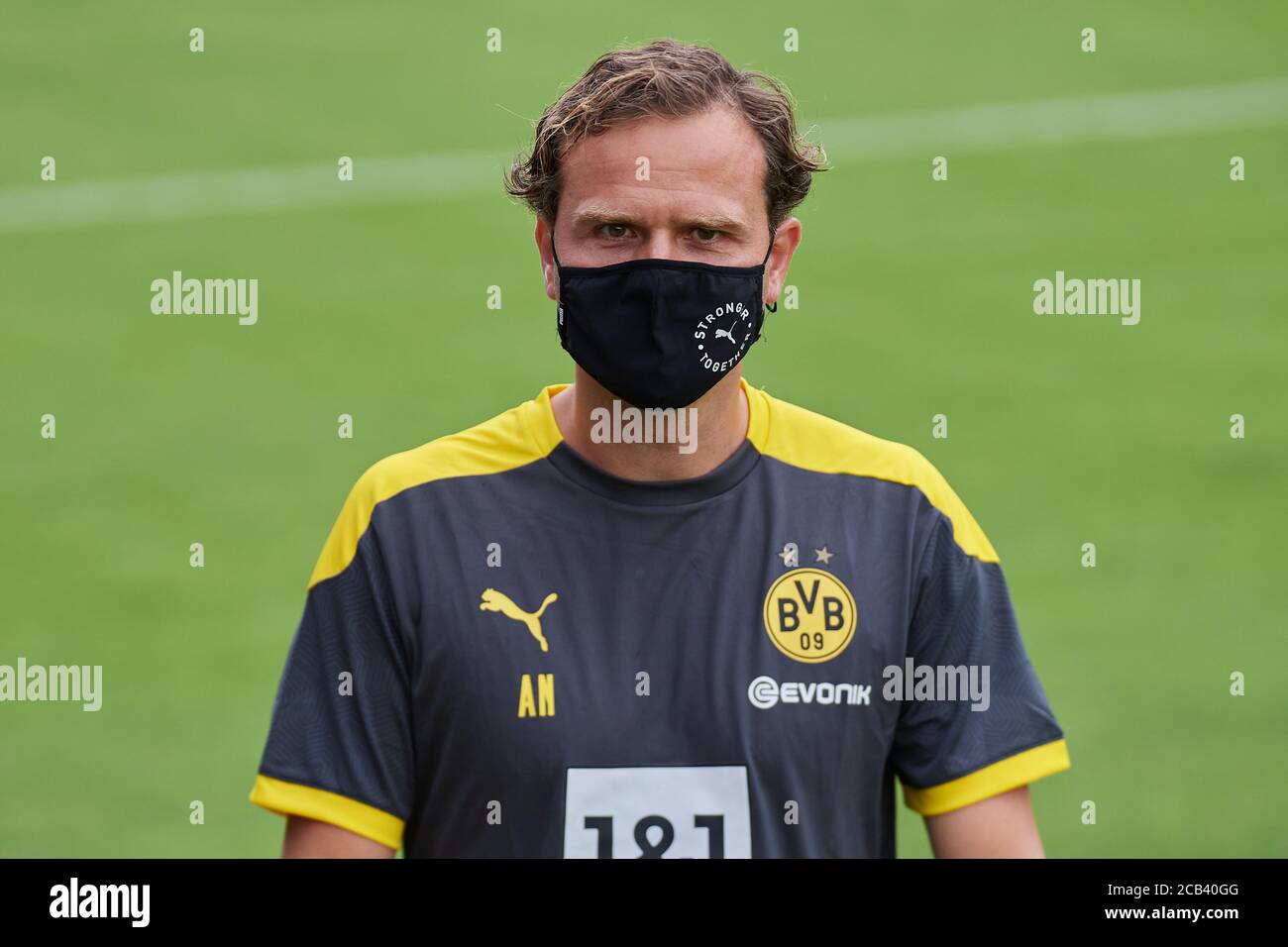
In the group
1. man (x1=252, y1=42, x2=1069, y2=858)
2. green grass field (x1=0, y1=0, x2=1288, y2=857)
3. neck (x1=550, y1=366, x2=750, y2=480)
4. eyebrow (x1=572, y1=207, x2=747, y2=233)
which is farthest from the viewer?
green grass field (x1=0, y1=0, x2=1288, y2=857)

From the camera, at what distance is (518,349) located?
12.6 metres

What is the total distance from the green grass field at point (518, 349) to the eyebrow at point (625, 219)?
3.80 meters

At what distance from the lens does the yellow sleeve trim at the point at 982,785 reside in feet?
13.1

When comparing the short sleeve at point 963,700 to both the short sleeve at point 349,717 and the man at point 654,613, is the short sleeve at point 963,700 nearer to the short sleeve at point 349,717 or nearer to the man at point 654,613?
the man at point 654,613

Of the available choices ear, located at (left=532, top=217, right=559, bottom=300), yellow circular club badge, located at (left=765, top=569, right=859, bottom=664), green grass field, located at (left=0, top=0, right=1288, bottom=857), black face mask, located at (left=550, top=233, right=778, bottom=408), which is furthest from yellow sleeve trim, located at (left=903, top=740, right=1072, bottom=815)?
green grass field, located at (left=0, top=0, right=1288, bottom=857)

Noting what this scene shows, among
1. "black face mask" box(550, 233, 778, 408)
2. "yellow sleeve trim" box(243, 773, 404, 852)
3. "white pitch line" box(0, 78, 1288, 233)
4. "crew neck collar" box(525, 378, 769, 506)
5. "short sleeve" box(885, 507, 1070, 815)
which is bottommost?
"yellow sleeve trim" box(243, 773, 404, 852)

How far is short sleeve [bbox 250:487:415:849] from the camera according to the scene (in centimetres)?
392

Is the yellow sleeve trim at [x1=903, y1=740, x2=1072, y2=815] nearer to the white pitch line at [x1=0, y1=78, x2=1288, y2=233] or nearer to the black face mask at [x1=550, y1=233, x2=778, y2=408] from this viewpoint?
the black face mask at [x1=550, y1=233, x2=778, y2=408]

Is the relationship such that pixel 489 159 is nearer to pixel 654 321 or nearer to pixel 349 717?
pixel 654 321

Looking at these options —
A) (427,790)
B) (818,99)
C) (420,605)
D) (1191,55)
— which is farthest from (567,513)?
(1191,55)

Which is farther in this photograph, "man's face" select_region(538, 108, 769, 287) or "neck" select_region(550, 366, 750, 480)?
"neck" select_region(550, 366, 750, 480)

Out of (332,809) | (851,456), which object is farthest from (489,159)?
(332,809)

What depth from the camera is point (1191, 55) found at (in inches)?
619

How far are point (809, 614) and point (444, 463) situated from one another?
2.87 ft
